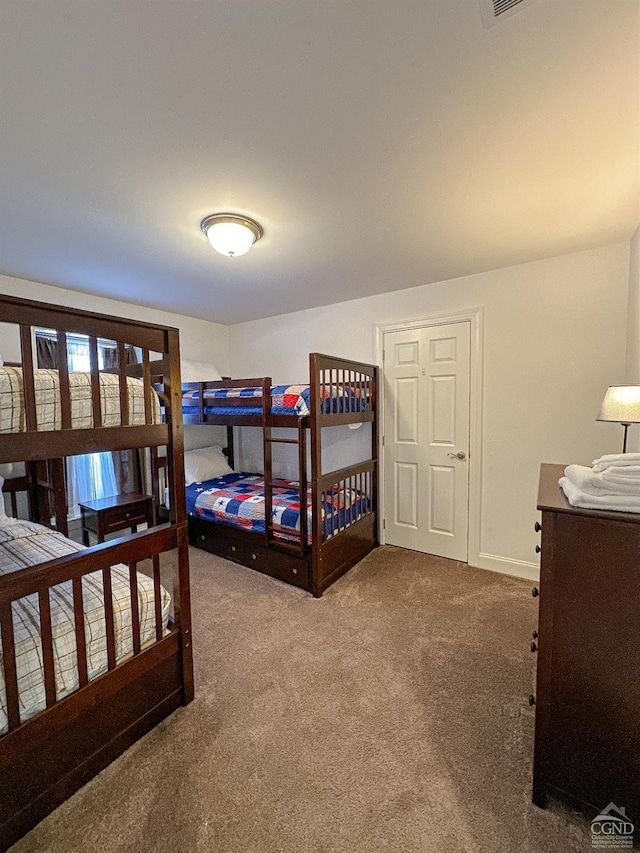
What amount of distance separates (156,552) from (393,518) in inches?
96.4

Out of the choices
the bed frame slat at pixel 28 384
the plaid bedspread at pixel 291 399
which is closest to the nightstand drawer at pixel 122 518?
the plaid bedspread at pixel 291 399

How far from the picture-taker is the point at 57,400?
1.25 metres

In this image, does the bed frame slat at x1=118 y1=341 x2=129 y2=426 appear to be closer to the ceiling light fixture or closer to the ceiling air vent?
the ceiling light fixture

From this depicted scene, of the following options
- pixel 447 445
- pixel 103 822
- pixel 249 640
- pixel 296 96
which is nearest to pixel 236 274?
pixel 296 96

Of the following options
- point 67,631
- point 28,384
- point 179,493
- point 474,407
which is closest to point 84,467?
point 179,493

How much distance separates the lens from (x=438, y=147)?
1432 mm

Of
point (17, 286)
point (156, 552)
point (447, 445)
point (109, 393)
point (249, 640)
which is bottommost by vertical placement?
point (249, 640)

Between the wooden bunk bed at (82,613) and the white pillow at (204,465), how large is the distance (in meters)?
2.09

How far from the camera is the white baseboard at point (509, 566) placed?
2.80 m

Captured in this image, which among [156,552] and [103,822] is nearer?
[103,822]

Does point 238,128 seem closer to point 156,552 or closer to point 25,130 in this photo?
point 25,130

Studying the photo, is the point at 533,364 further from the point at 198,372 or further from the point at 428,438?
the point at 198,372

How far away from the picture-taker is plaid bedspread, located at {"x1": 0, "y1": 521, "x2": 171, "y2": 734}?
119 cm

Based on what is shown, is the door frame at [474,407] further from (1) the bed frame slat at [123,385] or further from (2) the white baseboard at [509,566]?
(1) the bed frame slat at [123,385]
